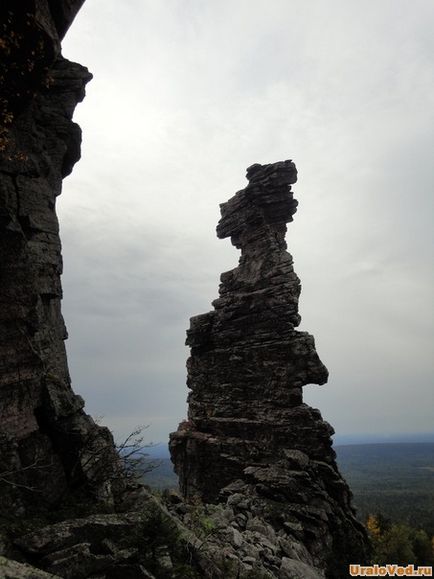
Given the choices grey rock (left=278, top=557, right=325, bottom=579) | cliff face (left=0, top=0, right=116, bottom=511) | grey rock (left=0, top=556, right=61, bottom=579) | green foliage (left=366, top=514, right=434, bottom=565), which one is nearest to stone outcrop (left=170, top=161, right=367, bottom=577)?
grey rock (left=278, top=557, right=325, bottom=579)

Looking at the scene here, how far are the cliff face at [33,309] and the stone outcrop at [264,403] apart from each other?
12.9 meters

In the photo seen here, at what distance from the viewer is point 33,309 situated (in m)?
→ 13.7

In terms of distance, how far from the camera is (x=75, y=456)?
42.1 feet

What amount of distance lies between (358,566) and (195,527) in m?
14.0

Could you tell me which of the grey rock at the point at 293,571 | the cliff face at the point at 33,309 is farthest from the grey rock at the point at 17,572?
the grey rock at the point at 293,571

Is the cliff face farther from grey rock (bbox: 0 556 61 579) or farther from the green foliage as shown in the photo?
the green foliage

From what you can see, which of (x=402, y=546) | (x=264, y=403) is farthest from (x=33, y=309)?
(x=402, y=546)

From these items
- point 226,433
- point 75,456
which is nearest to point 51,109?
point 75,456

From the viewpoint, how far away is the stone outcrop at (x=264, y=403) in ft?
77.7

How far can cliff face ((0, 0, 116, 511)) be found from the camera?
12.2m

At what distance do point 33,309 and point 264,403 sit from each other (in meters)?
21.9

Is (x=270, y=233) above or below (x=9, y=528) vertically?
above

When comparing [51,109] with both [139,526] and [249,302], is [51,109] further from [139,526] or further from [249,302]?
[249,302]

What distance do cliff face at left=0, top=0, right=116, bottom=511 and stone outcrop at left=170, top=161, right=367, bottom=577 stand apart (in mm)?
12903
